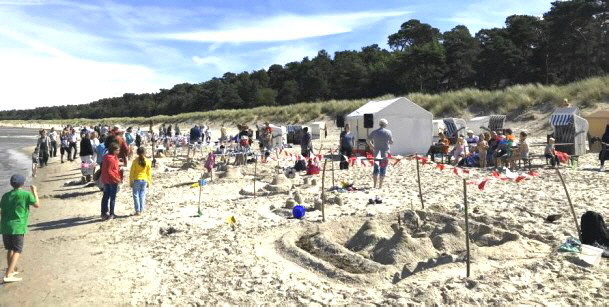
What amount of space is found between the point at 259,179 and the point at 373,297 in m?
8.58

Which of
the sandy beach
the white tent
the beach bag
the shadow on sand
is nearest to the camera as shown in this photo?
the sandy beach

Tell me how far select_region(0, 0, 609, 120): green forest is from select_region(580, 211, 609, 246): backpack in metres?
37.8

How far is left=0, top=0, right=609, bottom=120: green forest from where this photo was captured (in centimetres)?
4044

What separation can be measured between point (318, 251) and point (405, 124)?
39.3 feet

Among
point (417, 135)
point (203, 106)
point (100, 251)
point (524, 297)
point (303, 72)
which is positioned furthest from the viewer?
point (203, 106)

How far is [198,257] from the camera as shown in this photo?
623 centimetres

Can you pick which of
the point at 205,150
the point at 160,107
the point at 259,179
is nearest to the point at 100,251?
the point at 259,179

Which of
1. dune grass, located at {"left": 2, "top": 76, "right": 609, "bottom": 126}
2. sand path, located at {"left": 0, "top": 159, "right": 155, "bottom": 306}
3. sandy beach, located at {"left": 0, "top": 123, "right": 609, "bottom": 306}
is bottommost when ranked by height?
sand path, located at {"left": 0, "top": 159, "right": 155, "bottom": 306}

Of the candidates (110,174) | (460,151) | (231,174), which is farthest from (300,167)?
(110,174)

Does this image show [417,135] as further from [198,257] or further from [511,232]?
[198,257]

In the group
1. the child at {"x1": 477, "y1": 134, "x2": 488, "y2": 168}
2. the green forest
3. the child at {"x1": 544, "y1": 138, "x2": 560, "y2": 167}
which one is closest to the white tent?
the child at {"x1": 477, "y1": 134, "x2": 488, "y2": 168}

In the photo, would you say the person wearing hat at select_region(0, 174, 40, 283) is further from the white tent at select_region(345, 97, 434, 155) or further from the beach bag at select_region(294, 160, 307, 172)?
the white tent at select_region(345, 97, 434, 155)

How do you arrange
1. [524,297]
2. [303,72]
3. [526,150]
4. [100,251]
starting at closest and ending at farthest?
[524,297]
[100,251]
[526,150]
[303,72]

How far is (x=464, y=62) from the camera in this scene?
158 feet
